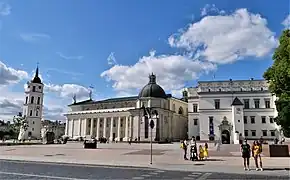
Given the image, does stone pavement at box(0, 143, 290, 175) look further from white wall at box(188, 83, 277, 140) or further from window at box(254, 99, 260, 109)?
window at box(254, 99, 260, 109)

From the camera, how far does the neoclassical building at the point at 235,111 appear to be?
6950 centimetres

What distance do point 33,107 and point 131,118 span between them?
5036 centimetres

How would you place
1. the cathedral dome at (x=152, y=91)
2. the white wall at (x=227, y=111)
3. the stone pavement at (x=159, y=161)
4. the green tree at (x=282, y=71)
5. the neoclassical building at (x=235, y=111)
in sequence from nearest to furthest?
the stone pavement at (x=159, y=161)
the green tree at (x=282, y=71)
the neoclassical building at (x=235, y=111)
the white wall at (x=227, y=111)
the cathedral dome at (x=152, y=91)

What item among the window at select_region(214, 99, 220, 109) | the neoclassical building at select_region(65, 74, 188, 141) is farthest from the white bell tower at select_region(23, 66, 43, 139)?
the window at select_region(214, 99, 220, 109)

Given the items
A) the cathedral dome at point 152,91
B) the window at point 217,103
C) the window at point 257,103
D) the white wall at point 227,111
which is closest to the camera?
the white wall at point 227,111

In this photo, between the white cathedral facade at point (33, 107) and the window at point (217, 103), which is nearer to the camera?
the window at point (217, 103)

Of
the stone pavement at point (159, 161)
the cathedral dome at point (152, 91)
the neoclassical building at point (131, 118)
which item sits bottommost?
the stone pavement at point (159, 161)

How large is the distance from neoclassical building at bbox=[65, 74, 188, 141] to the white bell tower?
1469 centimetres

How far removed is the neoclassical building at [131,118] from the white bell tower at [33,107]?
48.2 feet

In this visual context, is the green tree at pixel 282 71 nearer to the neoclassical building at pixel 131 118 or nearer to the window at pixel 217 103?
the window at pixel 217 103

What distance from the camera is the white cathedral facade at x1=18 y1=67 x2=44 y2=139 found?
380 ft

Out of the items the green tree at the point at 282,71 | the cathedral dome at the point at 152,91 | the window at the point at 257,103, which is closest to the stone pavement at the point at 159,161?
the green tree at the point at 282,71

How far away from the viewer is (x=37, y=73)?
12256cm

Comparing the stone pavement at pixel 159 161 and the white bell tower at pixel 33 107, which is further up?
the white bell tower at pixel 33 107
